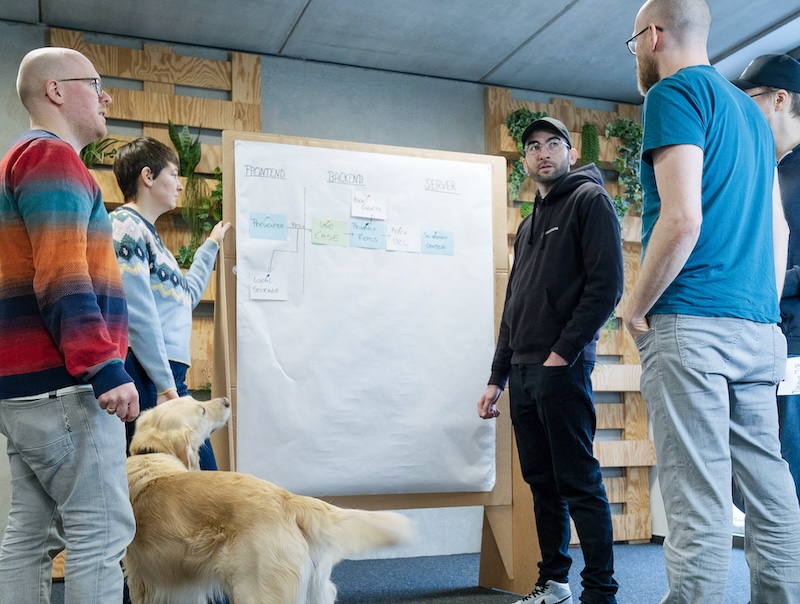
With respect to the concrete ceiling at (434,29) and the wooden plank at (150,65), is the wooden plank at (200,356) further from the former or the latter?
the concrete ceiling at (434,29)

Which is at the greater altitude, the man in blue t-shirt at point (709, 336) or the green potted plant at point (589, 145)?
the green potted plant at point (589, 145)

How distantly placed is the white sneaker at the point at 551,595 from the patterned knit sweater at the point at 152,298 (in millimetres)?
1380

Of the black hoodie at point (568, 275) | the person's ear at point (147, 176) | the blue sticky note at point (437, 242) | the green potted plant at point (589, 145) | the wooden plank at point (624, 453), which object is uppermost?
the green potted plant at point (589, 145)

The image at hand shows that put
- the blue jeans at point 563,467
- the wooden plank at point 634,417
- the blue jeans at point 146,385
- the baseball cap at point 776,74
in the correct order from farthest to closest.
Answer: the wooden plank at point 634,417
the blue jeans at point 563,467
the blue jeans at point 146,385
the baseball cap at point 776,74

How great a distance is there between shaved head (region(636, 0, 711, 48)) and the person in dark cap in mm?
500

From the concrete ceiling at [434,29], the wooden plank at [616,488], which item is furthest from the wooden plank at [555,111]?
the wooden plank at [616,488]

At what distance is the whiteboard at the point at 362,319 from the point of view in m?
2.84

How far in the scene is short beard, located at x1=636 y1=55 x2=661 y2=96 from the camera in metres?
1.70

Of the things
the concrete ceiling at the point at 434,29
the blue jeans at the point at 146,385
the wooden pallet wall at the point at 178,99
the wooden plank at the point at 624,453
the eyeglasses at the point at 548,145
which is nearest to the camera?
the blue jeans at the point at 146,385

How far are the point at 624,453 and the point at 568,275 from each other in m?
2.34

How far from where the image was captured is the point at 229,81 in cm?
399

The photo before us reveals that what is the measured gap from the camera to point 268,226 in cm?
287

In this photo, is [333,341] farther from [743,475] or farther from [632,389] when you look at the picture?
[632,389]

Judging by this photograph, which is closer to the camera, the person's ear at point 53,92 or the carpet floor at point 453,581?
the person's ear at point 53,92
